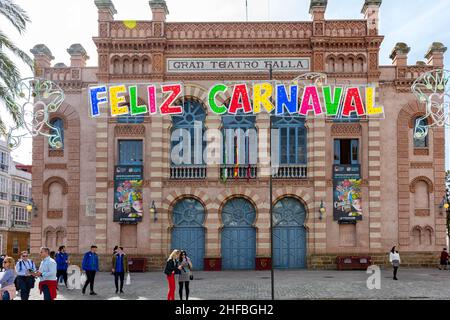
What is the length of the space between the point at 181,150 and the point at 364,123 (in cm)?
1006

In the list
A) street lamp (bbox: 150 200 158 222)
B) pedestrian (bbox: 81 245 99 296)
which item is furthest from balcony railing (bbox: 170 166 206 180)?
pedestrian (bbox: 81 245 99 296)

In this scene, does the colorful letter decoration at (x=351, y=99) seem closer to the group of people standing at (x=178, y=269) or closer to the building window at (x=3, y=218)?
the group of people standing at (x=178, y=269)

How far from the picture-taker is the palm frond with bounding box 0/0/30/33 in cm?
1734

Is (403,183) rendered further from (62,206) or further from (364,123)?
(62,206)

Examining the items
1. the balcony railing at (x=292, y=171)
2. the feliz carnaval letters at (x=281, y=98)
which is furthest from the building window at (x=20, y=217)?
the feliz carnaval letters at (x=281, y=98)

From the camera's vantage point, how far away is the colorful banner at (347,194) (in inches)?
1276

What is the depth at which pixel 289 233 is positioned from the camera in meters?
32.8

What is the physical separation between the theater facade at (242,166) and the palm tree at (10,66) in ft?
48.4

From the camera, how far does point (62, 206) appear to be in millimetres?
33844

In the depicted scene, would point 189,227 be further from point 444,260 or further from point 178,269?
point 178,269
